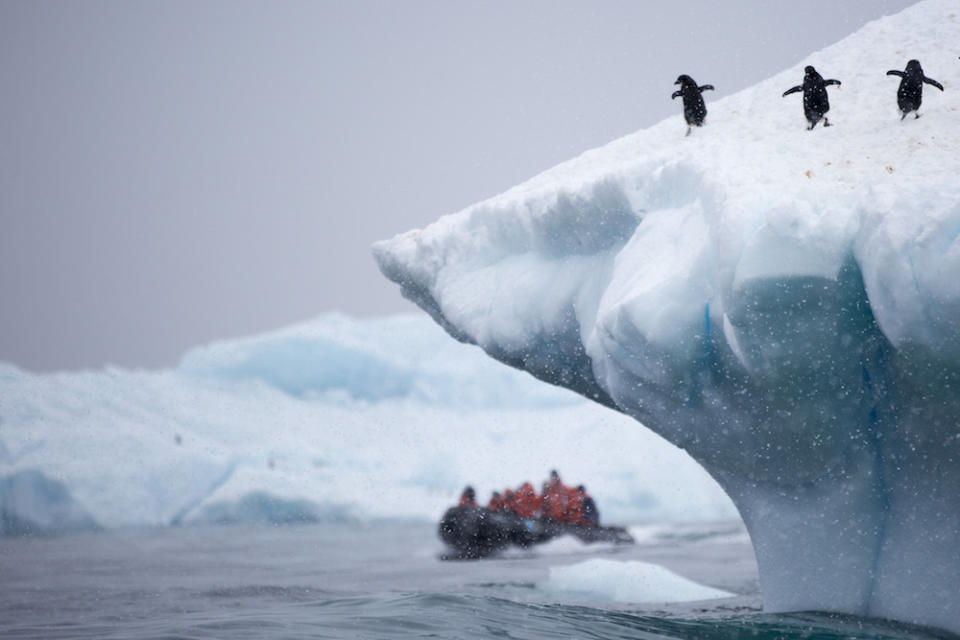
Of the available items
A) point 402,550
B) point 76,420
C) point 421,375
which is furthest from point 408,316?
point 402,550

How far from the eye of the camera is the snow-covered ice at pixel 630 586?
29.5 feet

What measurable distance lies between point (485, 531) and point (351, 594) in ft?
21.3

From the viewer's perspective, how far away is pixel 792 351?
5.44 m

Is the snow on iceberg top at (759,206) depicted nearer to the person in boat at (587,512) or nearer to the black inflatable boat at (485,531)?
the black inflatable boat at (485,531)

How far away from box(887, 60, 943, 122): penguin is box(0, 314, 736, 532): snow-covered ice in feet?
73.9

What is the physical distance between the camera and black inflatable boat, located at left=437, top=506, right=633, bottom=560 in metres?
15.9

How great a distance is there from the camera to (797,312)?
5266mm

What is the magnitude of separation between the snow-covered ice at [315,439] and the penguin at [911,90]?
22534 mm

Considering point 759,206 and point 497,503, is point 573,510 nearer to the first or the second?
point 497,503

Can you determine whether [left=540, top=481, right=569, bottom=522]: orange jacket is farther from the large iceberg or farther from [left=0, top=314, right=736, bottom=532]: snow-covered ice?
[left=0, top=314, right=736, bottom=532]: snow-covered ice

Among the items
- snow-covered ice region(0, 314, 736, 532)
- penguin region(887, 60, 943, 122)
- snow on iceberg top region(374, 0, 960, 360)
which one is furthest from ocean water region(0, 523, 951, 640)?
snow-covered ice region(0, 314, 736, 532)

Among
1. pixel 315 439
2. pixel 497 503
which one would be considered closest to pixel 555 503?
pixel 497 503

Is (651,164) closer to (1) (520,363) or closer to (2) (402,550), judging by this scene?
(1) (520,363)

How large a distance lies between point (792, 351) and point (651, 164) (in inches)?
73.8
